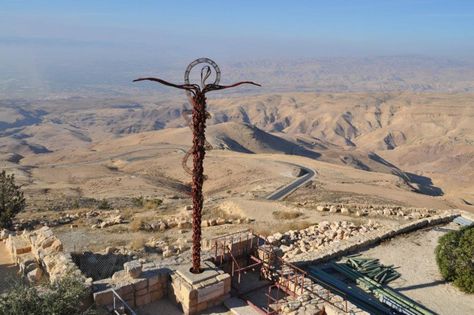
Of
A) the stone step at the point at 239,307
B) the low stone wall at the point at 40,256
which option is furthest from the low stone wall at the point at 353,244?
the low stone wall at the point at 40,256

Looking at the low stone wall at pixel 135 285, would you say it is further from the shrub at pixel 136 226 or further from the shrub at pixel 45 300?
the shrub at pixel 136 226

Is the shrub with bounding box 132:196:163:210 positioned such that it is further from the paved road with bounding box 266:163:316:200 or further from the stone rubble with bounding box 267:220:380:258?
the stone rubble with bounding box 267:220:380:258

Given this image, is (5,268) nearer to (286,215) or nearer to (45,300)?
(45,300)

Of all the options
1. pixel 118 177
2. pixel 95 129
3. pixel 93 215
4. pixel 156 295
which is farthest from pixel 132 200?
pixel 95 129

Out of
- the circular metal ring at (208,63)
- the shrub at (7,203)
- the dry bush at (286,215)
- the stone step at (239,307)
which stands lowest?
the dry bush at (286,215)

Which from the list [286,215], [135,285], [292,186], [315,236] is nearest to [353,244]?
[315,236]

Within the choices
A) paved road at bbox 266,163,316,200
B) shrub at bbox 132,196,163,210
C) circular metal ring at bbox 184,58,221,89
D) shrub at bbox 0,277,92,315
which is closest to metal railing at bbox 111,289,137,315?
shrub at bbox 0,277,92,315
